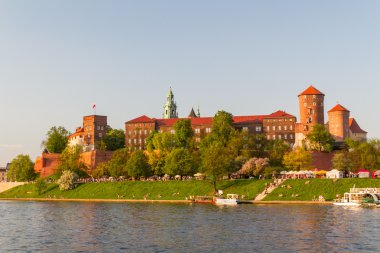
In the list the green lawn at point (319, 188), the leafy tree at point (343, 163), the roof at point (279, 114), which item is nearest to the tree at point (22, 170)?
the roof at point (279, 114)

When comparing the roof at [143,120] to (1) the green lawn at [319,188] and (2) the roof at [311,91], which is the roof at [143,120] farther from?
(1) the green lawn at [319,188]

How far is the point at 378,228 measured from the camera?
52188 millimetres

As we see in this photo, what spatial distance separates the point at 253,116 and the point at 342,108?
27949 millimetres

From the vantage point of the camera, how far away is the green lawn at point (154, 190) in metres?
99.1

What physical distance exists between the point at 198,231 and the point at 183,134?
91135 mm

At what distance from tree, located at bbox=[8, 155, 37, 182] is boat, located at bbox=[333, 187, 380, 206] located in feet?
297

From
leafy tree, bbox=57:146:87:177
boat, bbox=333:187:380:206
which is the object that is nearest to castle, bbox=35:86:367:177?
leafy tree, bbox=57:146:87:177

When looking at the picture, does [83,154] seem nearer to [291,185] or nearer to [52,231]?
[291,185]

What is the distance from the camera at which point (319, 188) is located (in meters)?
90.1

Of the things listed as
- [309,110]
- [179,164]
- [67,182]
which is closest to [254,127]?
[309,110]

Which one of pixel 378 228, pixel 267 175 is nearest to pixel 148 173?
pixel 267 175

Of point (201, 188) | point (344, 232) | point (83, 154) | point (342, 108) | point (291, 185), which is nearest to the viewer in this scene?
point (344, 232)

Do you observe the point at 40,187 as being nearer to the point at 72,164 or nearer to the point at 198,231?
the point at 72,164

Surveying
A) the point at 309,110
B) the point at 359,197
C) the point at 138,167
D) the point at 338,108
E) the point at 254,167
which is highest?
the point at 338,108
